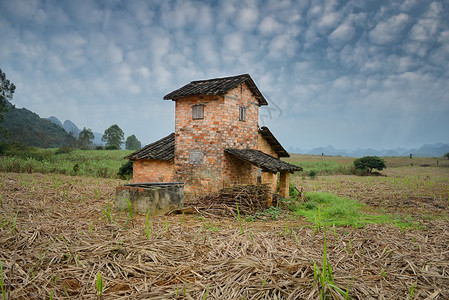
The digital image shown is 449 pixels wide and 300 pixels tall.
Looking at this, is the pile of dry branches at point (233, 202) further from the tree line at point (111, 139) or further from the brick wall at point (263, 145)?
the tree line at point (111, 139)

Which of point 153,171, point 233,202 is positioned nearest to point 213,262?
point 233,202

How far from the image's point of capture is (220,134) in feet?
35.9

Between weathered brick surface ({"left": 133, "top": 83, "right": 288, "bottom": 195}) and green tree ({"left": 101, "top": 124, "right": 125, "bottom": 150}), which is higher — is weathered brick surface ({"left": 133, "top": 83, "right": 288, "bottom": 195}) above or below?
below

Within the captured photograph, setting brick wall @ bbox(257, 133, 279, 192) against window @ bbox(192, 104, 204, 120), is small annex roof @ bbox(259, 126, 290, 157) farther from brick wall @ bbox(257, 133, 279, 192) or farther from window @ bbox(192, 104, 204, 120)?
window @ bbox(192, 104, 204, 120)

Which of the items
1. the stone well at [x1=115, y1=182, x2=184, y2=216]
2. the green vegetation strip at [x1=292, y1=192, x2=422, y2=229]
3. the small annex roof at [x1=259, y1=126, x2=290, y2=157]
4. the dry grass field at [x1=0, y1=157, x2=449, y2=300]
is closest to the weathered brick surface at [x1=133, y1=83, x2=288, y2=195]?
the small annex roof at [x1=259, y1=126, x2=290, y2=157]

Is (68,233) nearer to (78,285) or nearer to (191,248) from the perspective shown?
(78,285)

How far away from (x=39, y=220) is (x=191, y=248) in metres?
4.39

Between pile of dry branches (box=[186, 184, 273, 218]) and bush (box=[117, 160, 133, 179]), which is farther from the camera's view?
bush (box=[117, 160, 133, 179])

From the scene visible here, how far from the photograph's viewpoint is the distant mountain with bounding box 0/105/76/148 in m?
54.2

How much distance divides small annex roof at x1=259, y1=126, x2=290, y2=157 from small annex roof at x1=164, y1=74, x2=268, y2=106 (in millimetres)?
1491

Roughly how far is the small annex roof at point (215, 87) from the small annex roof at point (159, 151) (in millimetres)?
2478

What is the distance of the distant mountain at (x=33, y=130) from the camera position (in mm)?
54188

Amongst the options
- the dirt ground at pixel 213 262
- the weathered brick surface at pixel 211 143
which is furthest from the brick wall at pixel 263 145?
the dirt ground at pixel 213 262

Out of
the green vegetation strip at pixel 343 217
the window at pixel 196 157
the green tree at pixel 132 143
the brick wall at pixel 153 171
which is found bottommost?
the green vegetation strip at pixel 343 217
